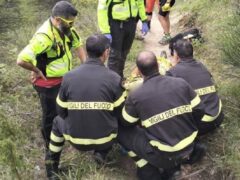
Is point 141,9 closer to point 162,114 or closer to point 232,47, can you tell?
point 232,47

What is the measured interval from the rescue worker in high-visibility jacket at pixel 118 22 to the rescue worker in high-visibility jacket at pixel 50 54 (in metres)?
0.71

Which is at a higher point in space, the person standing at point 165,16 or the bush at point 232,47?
the bush at point 232,47

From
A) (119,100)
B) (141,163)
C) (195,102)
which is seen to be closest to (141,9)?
(119,100)

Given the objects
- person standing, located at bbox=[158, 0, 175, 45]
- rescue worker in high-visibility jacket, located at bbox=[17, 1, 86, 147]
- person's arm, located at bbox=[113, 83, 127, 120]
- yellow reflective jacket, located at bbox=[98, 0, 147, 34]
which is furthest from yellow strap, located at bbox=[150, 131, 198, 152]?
person standing, located at bbox=[158, 0, 175, 45]

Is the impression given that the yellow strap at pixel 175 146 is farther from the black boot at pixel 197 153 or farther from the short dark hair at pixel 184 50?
the short dark hair at pixel 184 50

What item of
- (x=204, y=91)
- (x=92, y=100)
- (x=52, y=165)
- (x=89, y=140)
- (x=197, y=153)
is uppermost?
(x=92, y=100)

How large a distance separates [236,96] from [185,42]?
0.99 m

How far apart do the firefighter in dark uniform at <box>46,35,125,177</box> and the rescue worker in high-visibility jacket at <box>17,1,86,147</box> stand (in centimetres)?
53

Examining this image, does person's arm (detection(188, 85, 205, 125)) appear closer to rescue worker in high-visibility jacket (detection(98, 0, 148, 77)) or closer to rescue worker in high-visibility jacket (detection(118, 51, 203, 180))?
rescue worker in high-visibility jacket (detection(118, 51, 203, 180))

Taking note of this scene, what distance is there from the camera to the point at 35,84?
500 centimetres

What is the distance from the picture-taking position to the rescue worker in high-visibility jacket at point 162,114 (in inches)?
163

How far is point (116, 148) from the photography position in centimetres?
502

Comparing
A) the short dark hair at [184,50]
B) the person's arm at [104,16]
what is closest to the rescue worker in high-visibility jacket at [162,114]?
the short dark hair at [184,50]

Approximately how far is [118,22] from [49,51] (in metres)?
1.37
